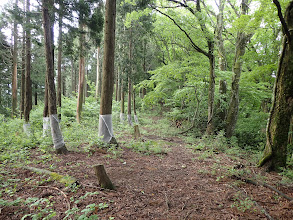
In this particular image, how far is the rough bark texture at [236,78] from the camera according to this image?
853 cm

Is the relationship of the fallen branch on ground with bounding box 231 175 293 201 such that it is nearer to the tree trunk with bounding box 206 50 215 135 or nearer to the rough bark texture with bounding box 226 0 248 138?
the tree trunk with bounding box 206 50 215 135

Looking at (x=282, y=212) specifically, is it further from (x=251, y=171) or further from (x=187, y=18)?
(x=187, y=18)

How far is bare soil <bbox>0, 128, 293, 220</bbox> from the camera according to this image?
2715 millimetres

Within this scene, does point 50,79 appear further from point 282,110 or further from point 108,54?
point 282,110

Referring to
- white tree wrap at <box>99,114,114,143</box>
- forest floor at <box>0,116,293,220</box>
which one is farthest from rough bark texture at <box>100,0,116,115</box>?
forest floor at <box>0,116,293,220</box>

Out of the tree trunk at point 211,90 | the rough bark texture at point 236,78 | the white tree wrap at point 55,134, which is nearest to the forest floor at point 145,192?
the white tree wrap at point 55,134

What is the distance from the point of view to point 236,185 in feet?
12.4

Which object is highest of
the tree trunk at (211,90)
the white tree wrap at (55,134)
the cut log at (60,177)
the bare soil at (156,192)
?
the tree trunk at (211,90)

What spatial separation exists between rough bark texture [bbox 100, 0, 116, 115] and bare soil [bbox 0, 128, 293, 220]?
2.32 m

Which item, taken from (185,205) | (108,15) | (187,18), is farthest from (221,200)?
(187,18)

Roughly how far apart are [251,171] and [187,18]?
22.1 ft

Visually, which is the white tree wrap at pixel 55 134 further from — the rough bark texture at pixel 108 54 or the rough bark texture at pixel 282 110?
the rough bark texture at pixel 282 110

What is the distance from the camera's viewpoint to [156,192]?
138 inches

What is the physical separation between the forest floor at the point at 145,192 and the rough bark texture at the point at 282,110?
57 centimetres
